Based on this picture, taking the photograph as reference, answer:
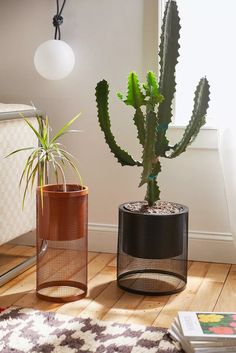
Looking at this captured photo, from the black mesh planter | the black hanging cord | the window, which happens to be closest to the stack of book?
the black mesh planter

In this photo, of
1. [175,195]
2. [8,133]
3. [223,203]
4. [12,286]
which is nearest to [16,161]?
[8,133]

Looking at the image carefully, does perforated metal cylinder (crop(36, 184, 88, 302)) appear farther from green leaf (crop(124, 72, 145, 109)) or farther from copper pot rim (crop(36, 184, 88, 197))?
green leaf (crop(124, 72, 145, 109))

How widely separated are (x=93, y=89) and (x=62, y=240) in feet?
3.05

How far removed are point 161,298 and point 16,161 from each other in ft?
2.80

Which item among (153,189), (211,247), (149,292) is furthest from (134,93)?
(211,247)

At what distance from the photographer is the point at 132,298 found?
97.7 inches

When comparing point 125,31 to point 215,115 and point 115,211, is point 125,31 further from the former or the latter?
point 115,211

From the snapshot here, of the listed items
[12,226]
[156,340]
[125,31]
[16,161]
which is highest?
[125,31]

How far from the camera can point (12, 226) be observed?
269 centimetres

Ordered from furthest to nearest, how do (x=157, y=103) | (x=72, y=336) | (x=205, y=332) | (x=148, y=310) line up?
(x=157, y=103) → (x=148, y=310) → (x=72, y=336) → (x=205, y=332)

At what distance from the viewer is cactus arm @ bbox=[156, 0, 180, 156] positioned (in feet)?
8.26

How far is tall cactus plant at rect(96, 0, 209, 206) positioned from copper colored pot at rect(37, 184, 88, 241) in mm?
282

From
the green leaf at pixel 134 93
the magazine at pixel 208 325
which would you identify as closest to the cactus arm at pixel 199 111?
the green leaf at pixel 134 93

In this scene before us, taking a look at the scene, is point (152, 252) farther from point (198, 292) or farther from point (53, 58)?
point (53, 58)
